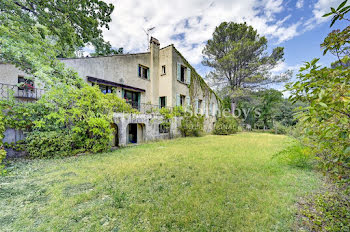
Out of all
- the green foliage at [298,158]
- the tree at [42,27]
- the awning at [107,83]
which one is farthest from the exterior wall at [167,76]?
the green foliage at [298,158]

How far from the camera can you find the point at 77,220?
6.29ft

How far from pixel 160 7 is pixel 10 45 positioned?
618 centimetres

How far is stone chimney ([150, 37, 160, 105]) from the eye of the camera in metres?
11.4

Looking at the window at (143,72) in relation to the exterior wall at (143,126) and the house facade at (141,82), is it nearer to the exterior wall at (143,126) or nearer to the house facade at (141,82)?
the house facade at (141,82)

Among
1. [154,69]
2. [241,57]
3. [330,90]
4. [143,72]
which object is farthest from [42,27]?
[241,57]

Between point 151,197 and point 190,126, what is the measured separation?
30.3 ft

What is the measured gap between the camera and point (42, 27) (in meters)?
4.55

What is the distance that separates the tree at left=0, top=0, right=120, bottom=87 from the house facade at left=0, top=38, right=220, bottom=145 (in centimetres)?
234

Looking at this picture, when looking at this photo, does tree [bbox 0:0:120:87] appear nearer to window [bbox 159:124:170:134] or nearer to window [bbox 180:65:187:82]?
window [bbox 159:124:170:134]

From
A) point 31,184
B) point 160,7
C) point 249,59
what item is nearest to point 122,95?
point 160,7

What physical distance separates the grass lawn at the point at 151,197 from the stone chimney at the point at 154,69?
8123 mm

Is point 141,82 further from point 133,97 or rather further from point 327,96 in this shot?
point 327,96

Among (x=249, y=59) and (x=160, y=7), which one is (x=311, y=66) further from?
(x=249, y=59)

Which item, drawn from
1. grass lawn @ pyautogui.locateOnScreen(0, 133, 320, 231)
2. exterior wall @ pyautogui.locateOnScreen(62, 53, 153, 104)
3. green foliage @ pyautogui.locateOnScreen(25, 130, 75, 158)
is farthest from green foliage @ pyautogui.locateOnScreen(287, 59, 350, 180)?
exterior wall @ pyautogui.locateOnScreen(62, 53, 153, 104)
